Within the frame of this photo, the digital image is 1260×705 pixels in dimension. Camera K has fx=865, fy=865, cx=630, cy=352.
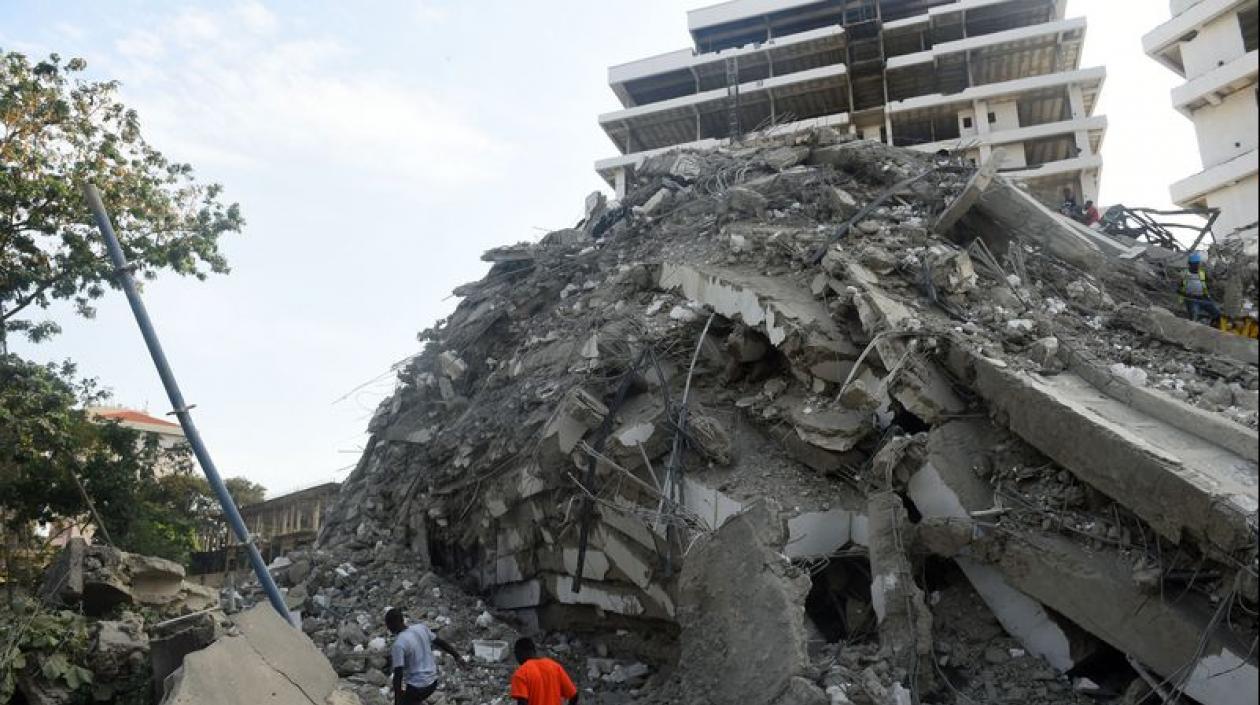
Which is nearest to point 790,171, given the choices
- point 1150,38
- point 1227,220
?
point 1227,220

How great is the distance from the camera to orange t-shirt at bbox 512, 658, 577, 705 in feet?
14.8

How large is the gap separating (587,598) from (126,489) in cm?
859

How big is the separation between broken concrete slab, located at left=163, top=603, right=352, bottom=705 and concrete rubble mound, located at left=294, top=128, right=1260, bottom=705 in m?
0.70

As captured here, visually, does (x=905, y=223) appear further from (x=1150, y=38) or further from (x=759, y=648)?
(x=1150, y=38)

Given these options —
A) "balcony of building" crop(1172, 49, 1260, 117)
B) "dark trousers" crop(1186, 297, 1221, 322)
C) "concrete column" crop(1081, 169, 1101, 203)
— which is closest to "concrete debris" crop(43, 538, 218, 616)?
"dark trousers" crop(1186, 297, 1221, 322)

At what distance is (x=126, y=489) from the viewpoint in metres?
12.3

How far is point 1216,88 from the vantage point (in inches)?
778

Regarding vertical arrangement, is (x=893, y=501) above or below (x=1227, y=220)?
below

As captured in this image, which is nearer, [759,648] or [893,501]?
[759,648]

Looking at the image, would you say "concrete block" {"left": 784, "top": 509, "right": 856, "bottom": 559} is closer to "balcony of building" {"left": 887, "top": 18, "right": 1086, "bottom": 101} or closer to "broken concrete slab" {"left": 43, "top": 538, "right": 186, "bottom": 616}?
"broken concrete slab" {"left": 43, "top": 538, "right": 186, "bottom": 616}

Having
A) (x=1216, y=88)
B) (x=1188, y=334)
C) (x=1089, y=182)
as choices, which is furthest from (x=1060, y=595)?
(x=1089, y=182)

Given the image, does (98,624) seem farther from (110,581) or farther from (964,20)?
(964,20)

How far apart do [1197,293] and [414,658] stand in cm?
666

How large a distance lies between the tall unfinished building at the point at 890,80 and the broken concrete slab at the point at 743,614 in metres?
23.7
